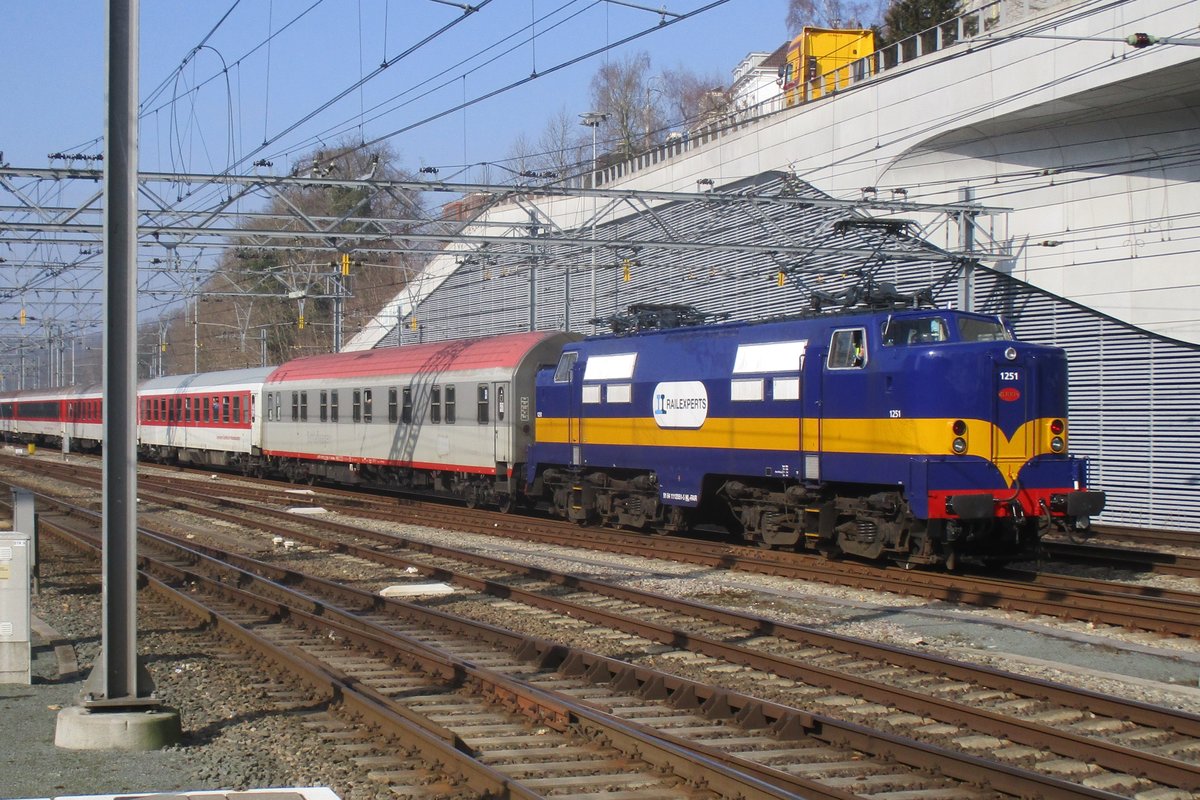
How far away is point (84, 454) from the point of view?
5641 cm

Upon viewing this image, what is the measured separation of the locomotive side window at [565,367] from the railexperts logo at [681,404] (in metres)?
3.02

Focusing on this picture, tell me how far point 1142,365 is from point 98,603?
1929 cm

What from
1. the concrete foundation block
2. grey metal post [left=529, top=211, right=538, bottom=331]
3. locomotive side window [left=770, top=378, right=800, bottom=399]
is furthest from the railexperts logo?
the concrete foundation block

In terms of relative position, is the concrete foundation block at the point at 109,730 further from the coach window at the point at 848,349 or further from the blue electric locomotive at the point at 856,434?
the coach window at the point at 848,349

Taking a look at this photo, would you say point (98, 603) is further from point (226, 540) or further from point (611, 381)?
point (611, 381)

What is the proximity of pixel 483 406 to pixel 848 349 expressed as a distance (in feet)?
35.5

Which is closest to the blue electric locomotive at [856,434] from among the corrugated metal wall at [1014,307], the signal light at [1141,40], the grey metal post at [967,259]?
the corrugated metal wall at [1014,307]

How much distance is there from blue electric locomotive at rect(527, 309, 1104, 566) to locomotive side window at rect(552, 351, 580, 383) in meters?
1.66

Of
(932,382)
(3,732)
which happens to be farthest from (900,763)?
(932,382)

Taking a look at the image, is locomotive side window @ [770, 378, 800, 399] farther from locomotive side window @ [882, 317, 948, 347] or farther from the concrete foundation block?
the concrete foundation block

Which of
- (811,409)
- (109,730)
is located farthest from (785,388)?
(109,730)

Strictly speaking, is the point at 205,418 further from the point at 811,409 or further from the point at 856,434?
the point at 856,434

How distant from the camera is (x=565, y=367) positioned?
2236cm

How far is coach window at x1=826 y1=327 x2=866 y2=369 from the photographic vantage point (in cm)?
1550
